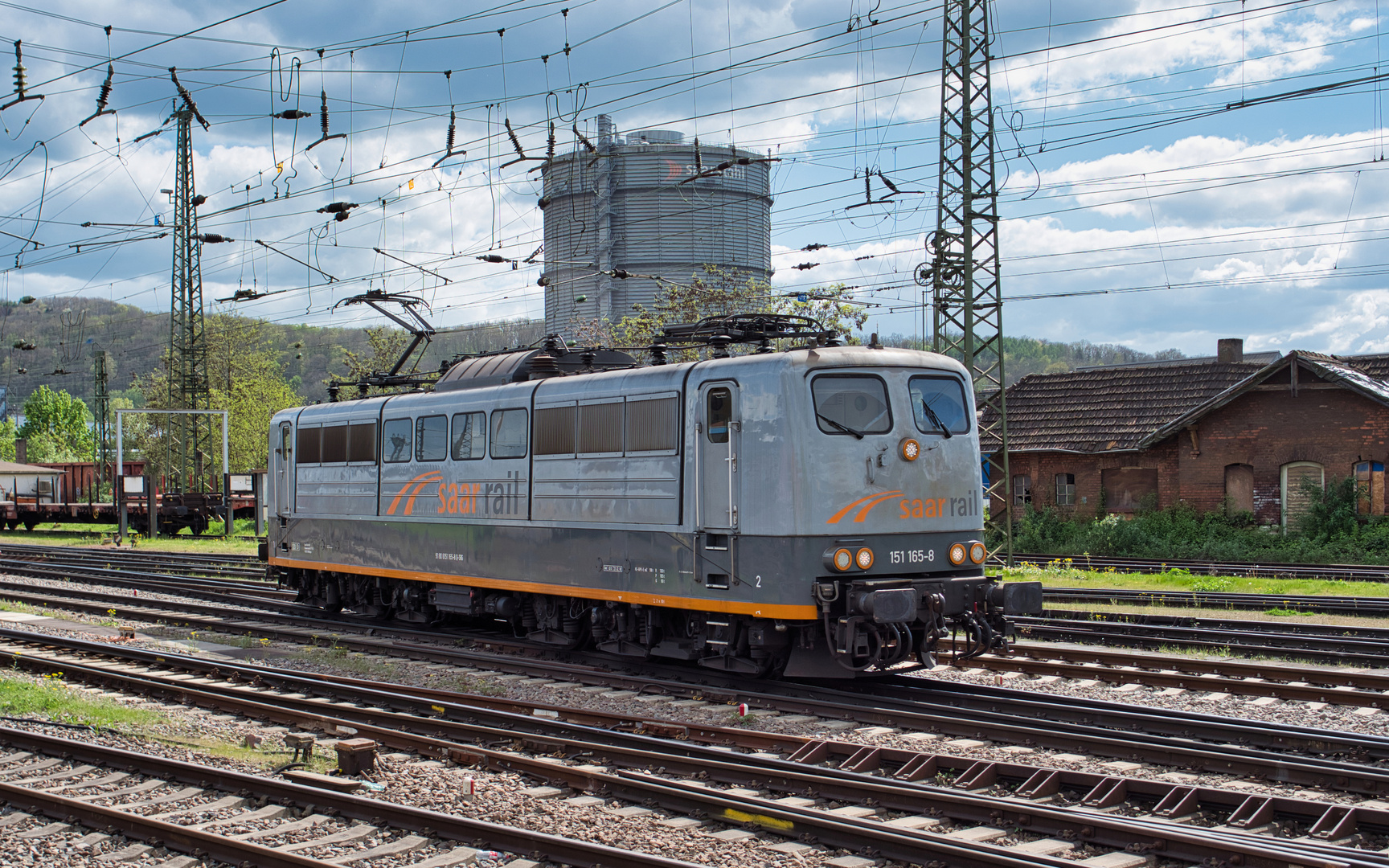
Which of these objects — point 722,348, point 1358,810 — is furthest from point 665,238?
point 1358,810

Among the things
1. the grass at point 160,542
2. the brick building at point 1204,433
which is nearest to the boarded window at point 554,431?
the brick building at point 1204,433

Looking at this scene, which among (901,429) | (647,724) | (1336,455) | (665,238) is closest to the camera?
(647,724)

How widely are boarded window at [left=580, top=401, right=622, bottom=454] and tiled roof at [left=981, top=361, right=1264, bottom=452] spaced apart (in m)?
21.4

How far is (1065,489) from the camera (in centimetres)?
3559

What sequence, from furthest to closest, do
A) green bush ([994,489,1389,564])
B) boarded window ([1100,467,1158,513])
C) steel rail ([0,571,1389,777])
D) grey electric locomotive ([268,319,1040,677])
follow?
1. boarded window ([1100,467,1158,513])
2. green bush ([994,489,1389,564])
3. grey electric locomotive ([268,319,1040,677])
4. steel rail ([0,571,1389,777])

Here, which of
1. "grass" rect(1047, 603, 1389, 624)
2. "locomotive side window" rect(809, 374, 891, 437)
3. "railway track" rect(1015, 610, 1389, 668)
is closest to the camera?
"locomotive side window" rect(809, 374, 891, 437)

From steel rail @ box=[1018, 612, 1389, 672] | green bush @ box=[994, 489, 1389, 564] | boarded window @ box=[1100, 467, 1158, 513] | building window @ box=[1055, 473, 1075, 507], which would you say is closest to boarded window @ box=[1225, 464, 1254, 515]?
green bush @ box=[994, 489, 1389, 564]

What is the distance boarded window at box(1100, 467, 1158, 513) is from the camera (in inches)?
1318

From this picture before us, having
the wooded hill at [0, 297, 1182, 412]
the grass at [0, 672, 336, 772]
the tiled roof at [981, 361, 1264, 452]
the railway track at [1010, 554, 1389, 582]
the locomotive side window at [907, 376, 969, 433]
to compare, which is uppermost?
the wooded hill at [0, 297, 1182, 412]

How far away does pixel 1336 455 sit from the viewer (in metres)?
29.5

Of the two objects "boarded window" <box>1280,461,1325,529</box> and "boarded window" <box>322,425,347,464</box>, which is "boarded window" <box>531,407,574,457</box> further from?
"boarded window" <box>1280,461,1325,529</box>

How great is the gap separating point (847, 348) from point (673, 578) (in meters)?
3.07

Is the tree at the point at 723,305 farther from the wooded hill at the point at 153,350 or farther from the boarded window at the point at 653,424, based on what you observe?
the wooded hill at the point at 153,350

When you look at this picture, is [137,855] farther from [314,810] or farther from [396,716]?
[396,716]
